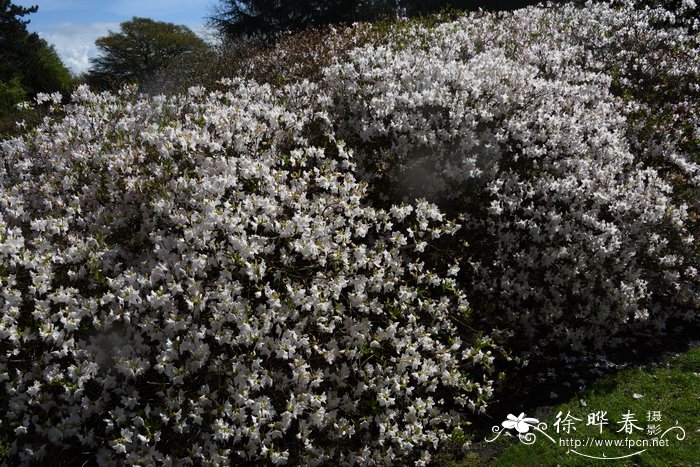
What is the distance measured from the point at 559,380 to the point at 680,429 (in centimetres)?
111

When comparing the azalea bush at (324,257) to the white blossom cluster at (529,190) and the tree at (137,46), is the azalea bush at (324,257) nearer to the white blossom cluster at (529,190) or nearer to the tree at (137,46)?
the white blossom cluster at (529,190)

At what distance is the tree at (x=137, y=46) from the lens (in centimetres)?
4038

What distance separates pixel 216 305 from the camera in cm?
372

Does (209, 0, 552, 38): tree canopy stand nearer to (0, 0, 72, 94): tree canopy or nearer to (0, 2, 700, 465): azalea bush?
(0, 0, 72, 94): tree canopy

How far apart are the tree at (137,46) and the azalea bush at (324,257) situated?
38.4 m

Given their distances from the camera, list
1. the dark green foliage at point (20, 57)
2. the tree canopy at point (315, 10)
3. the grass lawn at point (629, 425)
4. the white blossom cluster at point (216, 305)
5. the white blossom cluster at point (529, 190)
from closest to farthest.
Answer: the white blossom cluster at point (216, 305) → the grass lawn at point (629, 425) → the white blossom cluster at point (529, 190) → the tree canopy at point (315, 10) → the dark green foliage at point (20, 57)

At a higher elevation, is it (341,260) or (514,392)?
(341,260)

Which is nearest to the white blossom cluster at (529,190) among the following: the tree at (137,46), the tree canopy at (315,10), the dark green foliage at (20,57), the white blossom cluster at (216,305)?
the white blossom cluster at (216,305)

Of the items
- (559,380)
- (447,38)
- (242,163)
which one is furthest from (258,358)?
(447,38)

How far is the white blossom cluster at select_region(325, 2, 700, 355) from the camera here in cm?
537

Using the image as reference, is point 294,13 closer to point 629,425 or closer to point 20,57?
point 20,57

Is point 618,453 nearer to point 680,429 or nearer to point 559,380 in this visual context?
point 680,429

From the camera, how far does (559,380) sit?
5.30m

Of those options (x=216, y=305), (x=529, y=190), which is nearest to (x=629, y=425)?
(x=529, y=190)
